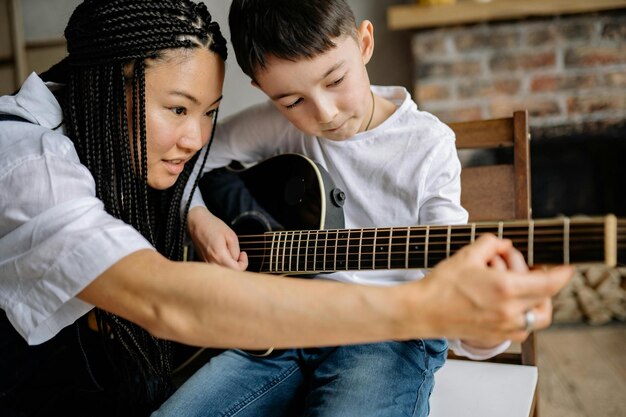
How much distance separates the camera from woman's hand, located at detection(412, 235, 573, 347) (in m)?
0.59

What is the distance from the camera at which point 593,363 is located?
6.58 feet

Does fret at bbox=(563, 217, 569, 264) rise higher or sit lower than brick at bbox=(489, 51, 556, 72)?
lower

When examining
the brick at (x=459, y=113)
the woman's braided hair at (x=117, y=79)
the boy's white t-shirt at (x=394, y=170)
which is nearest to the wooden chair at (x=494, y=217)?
the boy's white t-shirt at (x=394, y=170)

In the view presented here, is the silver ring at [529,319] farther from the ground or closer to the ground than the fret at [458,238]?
closer to the ground

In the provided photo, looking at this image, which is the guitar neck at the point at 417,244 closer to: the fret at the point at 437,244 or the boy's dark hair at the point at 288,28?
the fret at the point at 437,244

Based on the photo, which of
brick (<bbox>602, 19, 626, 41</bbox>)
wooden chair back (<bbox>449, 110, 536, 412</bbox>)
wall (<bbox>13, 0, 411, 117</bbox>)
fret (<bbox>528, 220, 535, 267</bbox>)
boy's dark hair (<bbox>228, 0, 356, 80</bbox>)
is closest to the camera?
fret (<bbox>528, 220, 535, 267</bbox>)

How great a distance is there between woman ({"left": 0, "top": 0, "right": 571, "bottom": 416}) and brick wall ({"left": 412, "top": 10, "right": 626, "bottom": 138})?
138 cm

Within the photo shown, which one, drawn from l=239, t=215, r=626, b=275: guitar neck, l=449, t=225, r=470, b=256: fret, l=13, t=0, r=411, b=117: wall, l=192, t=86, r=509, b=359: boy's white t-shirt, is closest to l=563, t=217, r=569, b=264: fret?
l=239, t=215, r=626, b=275: guitar neck

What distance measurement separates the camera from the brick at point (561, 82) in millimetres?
2164

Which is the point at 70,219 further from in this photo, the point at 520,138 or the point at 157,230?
the point at 520,138

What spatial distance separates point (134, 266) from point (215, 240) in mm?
404

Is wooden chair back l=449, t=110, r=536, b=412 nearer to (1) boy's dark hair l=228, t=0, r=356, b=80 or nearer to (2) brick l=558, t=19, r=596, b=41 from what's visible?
(1) boy's dark hair l=228, t=0, r=356, b=80

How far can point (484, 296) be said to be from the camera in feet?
1.96

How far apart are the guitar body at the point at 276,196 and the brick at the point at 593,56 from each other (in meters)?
1.46
